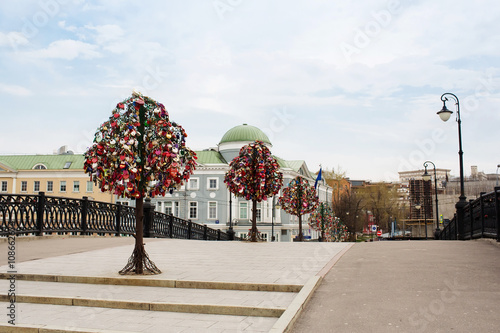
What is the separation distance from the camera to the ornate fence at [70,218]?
13883 millimetres

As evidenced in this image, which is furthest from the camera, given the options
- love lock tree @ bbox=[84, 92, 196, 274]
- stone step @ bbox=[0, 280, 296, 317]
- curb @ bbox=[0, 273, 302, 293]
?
love lock tree @ bbox=[84, 92, 196, 274]

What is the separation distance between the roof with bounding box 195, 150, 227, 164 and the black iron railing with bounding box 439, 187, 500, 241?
51.2 metres

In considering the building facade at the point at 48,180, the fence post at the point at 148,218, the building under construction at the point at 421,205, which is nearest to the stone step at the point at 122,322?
the fence post at the point at 148,218

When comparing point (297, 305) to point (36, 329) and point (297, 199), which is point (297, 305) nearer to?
point (36, 329)

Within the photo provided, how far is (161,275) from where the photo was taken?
8.65 m

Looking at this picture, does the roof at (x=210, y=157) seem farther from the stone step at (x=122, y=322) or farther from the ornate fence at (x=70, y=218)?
the stone step at (x=122, y=322)

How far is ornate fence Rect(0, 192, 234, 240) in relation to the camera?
547 inches

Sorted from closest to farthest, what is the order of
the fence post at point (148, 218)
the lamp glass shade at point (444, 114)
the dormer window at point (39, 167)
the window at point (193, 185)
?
the lamp glass shade at point (444, 114) < the fence post at point (148, 218) < the window at point (193, 185) < the dormer window at point (39, 167)

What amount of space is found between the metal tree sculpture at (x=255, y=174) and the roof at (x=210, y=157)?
157 feet

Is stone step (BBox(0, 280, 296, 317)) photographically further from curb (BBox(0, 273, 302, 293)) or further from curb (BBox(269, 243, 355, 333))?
curb (BBox(269, 243, 355, 333))

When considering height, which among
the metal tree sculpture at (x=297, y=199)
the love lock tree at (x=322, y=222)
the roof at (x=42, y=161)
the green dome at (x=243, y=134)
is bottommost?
the love lock tree at (x=322, y=222)

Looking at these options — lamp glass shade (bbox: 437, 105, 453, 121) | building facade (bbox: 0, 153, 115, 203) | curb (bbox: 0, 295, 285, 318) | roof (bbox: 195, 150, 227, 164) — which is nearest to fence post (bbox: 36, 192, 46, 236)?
curb (bbox: 0, 295, 285, 318)

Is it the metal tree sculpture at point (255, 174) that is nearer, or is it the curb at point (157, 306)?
the curb at point (157, 306)

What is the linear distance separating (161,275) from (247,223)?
55.6m
